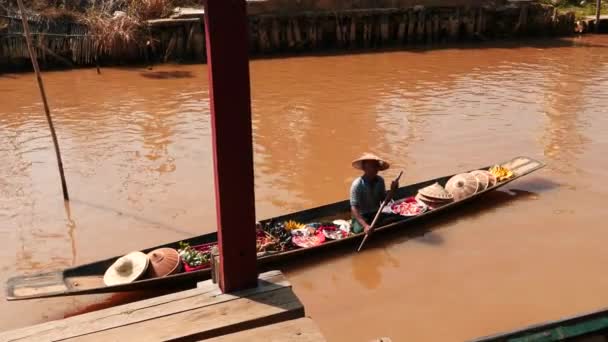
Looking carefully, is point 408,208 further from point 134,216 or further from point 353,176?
point 134,216

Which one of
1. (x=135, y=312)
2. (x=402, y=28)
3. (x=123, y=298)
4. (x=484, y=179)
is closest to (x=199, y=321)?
(x=135, y=312)

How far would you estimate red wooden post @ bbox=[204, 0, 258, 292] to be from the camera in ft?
7.67

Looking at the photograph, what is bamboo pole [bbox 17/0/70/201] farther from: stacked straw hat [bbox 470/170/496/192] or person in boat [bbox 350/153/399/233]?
stacked straw hat [bbox 470/170/496/192]

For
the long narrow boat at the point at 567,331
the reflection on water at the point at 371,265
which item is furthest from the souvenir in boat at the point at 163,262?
the long narrow boat at the point at 567,331

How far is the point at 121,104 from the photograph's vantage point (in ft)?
41.8

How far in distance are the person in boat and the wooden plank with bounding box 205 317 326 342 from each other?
3.69 m

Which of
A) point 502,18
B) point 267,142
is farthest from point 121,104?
point 502,18

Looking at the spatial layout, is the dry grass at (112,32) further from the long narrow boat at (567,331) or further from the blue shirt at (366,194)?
the long narrow boat at (567,331)

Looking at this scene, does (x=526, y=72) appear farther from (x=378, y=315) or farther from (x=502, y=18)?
(x=378, y=315)

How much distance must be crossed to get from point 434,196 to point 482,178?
0.92 metres

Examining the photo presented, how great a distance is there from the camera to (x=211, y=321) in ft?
8.52

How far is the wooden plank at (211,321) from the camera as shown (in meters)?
2.55

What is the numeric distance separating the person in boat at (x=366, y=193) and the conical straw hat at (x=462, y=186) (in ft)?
3.91

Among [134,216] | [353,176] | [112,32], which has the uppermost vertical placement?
[112,32]
